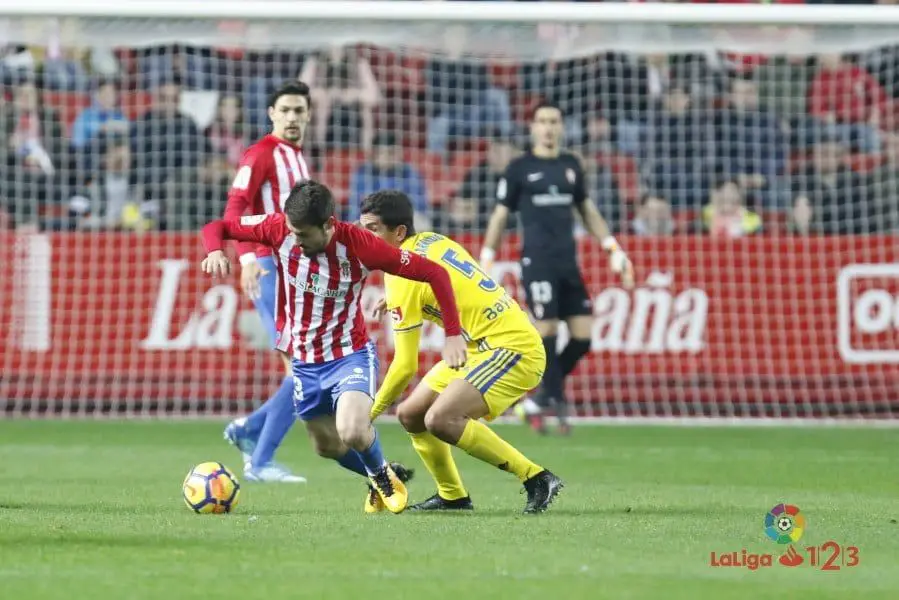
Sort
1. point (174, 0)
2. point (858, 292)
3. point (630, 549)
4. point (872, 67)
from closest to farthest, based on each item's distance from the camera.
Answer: point (630, 549) < point (174, 0) < point (858, 292) < point (872, 67)

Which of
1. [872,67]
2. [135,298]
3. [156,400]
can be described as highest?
[872,67]

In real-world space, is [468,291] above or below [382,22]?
below

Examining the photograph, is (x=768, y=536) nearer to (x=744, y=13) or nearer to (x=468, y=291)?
(x=468, y=291)

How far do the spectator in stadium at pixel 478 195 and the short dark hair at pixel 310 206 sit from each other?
7.63 meters

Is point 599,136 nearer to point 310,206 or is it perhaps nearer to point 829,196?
point 829,196

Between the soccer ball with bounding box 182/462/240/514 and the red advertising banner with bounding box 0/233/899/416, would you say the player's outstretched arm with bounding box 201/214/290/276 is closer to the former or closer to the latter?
the soccer ball with bounding box 182/462/240/514

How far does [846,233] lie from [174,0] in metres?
6.06

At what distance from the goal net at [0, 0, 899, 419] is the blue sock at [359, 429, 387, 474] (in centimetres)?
614

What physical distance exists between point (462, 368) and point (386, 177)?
286 inches

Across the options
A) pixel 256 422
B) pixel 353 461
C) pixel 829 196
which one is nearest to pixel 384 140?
pixel 829 196

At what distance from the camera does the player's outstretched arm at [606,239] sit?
11.5 m

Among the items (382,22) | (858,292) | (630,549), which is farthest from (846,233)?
(630,549)

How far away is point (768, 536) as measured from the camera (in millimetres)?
6520

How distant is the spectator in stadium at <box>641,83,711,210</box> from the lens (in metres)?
15.4
